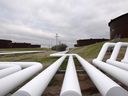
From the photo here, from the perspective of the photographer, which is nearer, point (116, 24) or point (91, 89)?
point (91, 89)

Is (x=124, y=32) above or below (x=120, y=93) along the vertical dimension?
above

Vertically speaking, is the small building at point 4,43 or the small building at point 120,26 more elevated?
the small building at point 120,26

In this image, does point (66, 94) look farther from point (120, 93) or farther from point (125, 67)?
point (125, 67)

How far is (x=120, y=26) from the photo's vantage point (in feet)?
118

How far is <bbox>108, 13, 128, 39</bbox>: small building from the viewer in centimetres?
3480

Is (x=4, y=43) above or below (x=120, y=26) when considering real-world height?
below

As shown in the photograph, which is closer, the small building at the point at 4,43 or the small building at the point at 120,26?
the small building at the point at 120,26

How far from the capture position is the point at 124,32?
35.3 metres

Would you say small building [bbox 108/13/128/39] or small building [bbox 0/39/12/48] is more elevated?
small building [bbox 108/13/128/39]

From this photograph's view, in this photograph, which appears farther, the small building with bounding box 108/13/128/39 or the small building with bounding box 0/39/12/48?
the small building with bounding box 0/39/12/48

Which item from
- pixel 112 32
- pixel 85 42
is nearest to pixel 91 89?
pixel 112 32

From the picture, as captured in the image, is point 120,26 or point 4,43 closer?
point 120,26

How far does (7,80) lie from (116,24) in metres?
36.0

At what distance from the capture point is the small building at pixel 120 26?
114ft
